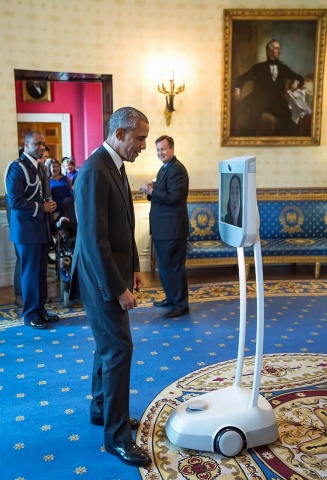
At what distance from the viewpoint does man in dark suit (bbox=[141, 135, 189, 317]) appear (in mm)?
4648

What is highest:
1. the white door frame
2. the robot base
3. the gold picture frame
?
the gold picture frame

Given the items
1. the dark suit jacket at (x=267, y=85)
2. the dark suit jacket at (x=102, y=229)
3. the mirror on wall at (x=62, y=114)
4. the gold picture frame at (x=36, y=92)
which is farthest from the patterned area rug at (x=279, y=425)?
the gold picture frame at (x=36, y=92)

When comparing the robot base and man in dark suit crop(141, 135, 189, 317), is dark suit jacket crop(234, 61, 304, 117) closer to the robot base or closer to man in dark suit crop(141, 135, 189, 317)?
man in dark suit crop(141, 135, 189, 317)

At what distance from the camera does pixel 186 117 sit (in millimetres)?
6715

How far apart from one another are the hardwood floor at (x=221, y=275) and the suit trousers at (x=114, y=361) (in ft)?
10.9

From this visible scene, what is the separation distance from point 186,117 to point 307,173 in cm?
191

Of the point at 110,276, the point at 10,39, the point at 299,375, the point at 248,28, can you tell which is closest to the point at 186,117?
the point at 248,28

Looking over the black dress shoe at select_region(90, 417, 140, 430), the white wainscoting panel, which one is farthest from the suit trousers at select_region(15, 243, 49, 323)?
the white wainscoting panel

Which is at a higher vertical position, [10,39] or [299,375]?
[10,39]

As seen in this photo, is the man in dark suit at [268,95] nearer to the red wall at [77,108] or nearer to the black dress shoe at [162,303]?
the black dress shoe at [162,303]

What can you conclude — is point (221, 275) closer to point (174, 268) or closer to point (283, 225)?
point (283, 225)

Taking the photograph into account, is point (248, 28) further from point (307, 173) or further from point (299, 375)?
point (299, 375)

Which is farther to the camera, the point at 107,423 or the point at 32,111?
the point at 32,111

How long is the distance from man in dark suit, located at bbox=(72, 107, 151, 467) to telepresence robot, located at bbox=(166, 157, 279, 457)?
28 cm
